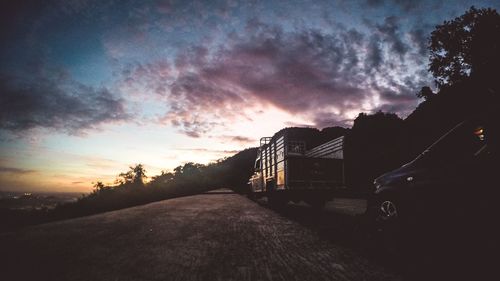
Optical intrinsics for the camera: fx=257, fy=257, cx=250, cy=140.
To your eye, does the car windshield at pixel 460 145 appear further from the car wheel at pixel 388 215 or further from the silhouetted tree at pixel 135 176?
the silhouetted tree at pixel 135 176

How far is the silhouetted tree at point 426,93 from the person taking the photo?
2636cm

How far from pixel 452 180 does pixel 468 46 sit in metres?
29.0

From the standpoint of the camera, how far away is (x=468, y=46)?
2450 cm

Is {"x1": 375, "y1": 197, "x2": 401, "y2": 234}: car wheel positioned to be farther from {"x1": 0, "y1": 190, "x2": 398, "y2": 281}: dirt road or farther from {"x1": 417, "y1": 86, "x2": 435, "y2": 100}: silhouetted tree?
{"x1": 417, "y1": 86, "x2": 435, "y2": 100}: silhouetted tree

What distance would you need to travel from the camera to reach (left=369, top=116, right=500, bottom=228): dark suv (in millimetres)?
3350

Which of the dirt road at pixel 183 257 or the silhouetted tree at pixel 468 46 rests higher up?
the silhouetted tree at pixel 468 46

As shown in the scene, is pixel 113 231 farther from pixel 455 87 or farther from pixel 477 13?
pixel 477 13

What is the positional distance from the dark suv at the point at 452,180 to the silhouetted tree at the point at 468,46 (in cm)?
2437

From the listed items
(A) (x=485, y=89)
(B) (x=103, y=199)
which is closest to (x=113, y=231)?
(B) (x=103, y=199)

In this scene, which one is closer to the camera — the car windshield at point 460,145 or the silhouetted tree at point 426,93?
the car windshield at point 460,145

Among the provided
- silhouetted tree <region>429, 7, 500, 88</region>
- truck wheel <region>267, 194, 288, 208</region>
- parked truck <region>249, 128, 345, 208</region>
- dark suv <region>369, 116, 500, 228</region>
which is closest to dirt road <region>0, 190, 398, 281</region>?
dark suv <region>369, 116, 500, 228</region>

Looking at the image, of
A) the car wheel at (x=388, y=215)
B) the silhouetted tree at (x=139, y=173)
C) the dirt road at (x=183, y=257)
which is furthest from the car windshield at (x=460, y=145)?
the silhouetted tree at (x=139, y=173)

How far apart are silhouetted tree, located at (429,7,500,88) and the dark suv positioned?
24367mm

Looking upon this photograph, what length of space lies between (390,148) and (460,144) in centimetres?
2777
